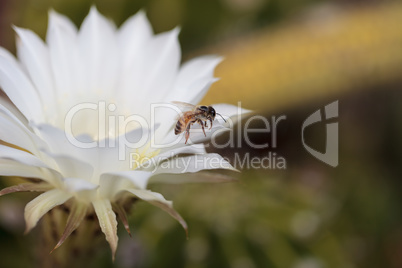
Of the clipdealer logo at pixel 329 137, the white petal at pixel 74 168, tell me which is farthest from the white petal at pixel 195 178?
the clipdealer logo at pixel 329 137

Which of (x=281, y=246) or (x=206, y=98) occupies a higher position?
(x=206, y=98)

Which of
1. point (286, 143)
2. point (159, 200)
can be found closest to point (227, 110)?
point (159, 200)

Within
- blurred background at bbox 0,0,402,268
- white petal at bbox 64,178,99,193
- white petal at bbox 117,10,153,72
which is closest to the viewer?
white petal at bbox 64,178,99,193

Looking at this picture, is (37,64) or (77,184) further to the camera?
(37,64)

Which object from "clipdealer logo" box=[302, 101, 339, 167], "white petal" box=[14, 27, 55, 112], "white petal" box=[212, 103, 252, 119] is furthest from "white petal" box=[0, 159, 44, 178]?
"clipdealer logo" box=[302, 101, 339, 167]

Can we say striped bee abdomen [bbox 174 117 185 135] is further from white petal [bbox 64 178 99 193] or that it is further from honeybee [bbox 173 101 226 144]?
white petal [bbox 64 178 99 193]

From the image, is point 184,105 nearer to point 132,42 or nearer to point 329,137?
point 132,42

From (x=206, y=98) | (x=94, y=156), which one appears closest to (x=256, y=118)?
(x=206, y=98)

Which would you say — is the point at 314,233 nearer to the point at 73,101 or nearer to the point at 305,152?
the point at 305,152
